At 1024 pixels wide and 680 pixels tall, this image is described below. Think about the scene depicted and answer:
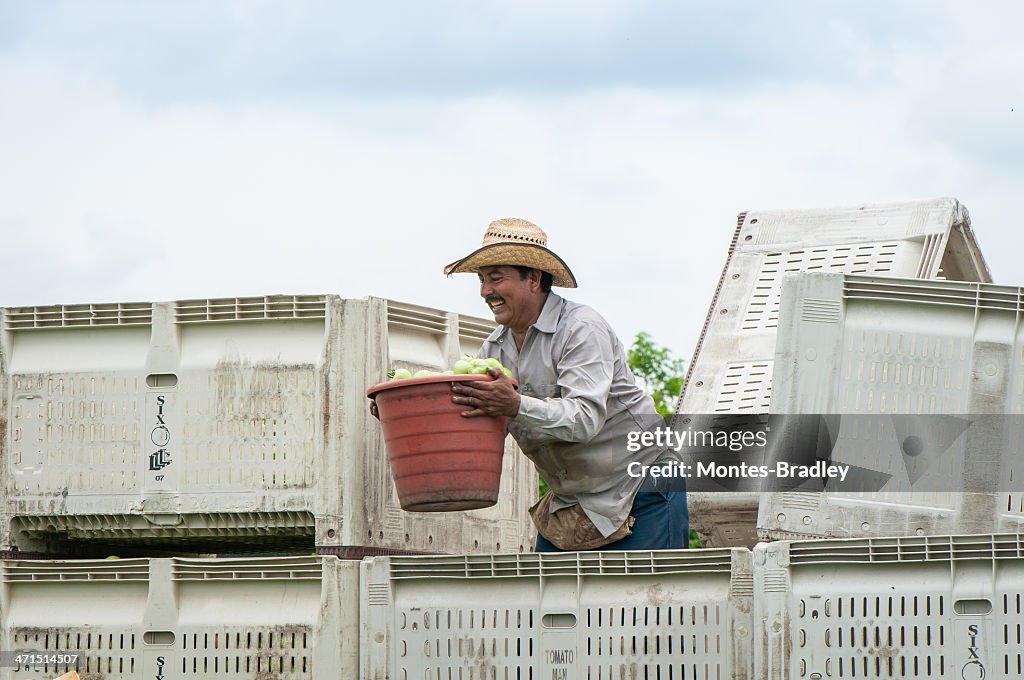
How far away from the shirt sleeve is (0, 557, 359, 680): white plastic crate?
2.16 feet

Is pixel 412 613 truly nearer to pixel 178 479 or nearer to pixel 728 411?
pixel 178 479

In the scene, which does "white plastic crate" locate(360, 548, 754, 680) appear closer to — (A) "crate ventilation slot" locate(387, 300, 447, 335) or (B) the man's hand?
(B) the man's hand

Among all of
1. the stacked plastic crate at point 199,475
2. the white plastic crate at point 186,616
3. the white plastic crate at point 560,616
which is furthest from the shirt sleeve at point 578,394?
the white plastic crate at point 186,616

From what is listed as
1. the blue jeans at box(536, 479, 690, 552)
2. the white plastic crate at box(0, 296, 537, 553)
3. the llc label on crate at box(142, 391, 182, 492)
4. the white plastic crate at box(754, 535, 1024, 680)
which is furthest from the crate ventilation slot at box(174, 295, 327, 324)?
the white plastic crate at box(754, 535, 1024, 680)

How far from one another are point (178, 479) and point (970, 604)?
2.23 m

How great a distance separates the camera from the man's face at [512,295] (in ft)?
14.3

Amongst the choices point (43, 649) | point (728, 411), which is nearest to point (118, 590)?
point (43, 649)

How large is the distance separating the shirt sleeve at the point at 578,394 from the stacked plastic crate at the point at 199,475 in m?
0.52

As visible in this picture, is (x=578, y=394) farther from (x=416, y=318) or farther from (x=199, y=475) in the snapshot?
(x=199, y=475)

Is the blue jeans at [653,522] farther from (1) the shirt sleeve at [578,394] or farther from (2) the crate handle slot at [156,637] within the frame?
(2) the crate handle slot at [156,637]

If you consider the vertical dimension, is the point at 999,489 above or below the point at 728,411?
below

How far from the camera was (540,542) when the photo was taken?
451cm

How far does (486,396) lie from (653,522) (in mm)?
802

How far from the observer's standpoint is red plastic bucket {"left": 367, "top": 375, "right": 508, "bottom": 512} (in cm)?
389
